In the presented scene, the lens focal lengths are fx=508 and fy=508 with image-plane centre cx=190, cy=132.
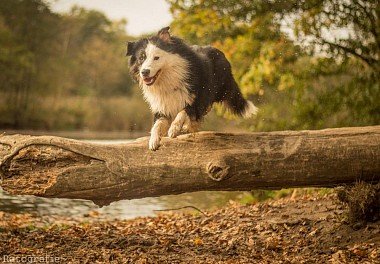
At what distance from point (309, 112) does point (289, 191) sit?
1.51m

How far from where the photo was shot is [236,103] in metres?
6.97

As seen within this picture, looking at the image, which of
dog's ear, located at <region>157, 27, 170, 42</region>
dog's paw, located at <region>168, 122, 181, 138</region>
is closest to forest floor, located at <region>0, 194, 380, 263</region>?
dog's paw, located at <region>168, 122, 181, 138</region>

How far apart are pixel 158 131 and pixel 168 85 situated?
0.60 meters

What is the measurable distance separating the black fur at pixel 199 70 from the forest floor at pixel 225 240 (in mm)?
1433

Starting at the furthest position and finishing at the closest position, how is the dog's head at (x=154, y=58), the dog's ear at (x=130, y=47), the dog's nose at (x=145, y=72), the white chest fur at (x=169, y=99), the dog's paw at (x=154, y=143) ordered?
the white chest fur at (x=169, y=99), the dog's ear at (x=130, y=47), the dog's head at (x=154, y=58), the dog's nose at (x=145, y=72), the dog's paw at (x=154, y=143)

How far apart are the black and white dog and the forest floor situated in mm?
1128

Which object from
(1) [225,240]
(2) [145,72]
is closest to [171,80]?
(2) [145,72]

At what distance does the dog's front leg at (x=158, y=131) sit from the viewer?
5.12 m

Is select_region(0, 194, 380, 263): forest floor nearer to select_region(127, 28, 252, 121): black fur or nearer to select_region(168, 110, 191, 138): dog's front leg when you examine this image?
select_region(168, 110, 191, 138): dog's front leg

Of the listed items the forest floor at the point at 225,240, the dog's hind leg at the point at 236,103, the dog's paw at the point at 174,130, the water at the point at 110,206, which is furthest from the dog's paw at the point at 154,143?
the water at the point at 110,206

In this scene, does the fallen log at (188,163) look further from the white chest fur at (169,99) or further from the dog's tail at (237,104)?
the dog's tail at (237,104)

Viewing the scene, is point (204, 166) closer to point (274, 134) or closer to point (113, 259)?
point (274, 134)

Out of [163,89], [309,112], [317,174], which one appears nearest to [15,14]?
[309,112]

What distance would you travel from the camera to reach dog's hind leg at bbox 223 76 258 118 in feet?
22.5
